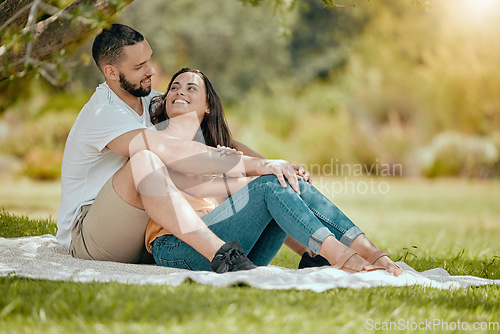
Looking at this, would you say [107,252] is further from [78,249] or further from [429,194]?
[429,194]

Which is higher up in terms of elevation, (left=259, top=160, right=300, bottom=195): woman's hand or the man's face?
the man's face

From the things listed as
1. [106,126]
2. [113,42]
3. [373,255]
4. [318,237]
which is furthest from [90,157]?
[373,255]

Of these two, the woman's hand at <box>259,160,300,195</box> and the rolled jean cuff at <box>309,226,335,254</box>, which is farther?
the woman's hand at <box>259,160,300,195</box>

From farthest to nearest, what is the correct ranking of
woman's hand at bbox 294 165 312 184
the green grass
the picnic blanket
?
1. woman's hand at bbox 294 165 312 184
2. the picnic blanket
3. the green grass

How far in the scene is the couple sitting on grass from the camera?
9.64ft

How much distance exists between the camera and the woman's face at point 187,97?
3656 millimetres

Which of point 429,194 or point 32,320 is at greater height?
point 32,320

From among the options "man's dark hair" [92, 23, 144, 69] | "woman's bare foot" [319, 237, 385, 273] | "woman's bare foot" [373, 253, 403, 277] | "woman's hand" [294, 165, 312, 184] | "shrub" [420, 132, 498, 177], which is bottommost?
"shrub" [420, 132, 498, 177]

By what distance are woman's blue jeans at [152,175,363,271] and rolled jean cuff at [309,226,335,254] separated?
3 centimetres

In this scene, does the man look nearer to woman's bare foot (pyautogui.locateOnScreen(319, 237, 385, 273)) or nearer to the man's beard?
the man's beard

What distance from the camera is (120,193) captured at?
3035mm

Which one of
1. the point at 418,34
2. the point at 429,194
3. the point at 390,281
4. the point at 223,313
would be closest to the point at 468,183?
the point at 429,194

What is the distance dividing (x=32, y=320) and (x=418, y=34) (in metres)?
21.2

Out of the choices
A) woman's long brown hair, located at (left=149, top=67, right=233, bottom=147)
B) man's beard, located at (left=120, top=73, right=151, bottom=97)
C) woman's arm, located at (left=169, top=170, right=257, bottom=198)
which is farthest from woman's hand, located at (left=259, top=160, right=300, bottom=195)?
man's beard, located at (left=120, top=73, right=151, bottom=97)
